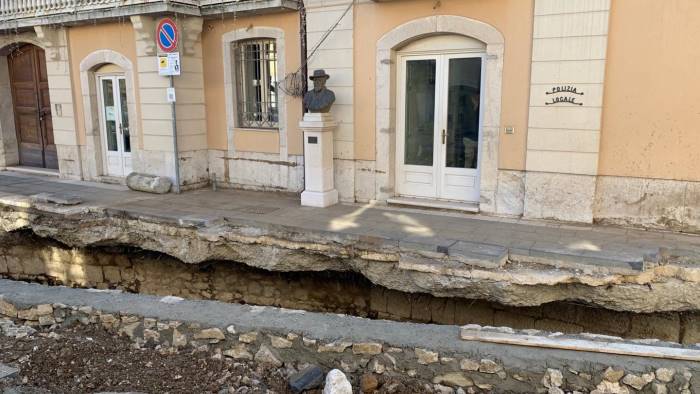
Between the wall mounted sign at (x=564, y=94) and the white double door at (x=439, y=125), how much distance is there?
1.01 m

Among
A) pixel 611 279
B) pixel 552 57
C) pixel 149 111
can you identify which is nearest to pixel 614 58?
pixel 552 57

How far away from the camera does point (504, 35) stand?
270 inches

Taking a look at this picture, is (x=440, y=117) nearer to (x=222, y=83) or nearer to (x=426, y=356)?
(x=222, y=83)

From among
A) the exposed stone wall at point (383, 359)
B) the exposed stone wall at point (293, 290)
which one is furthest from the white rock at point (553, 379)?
the exposed stone wall at point (293, 290)

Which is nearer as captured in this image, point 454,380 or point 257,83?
point 454,380

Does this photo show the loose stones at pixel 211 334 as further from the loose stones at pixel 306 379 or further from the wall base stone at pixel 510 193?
the wall base stone at pixel 510 193

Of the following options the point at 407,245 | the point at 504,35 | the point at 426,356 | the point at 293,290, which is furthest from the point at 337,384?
the point at 504,35

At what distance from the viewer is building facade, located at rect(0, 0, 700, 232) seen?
632cm

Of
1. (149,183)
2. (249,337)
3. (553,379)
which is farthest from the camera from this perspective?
(149,183)

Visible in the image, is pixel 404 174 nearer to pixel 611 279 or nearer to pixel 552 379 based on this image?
pixel 611 279

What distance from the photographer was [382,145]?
26.0ft

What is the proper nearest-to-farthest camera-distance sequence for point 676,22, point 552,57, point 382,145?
point 676,22
point 552,57
point 382,145

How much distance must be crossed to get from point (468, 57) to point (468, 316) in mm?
3557

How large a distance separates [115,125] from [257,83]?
10.9 feet
